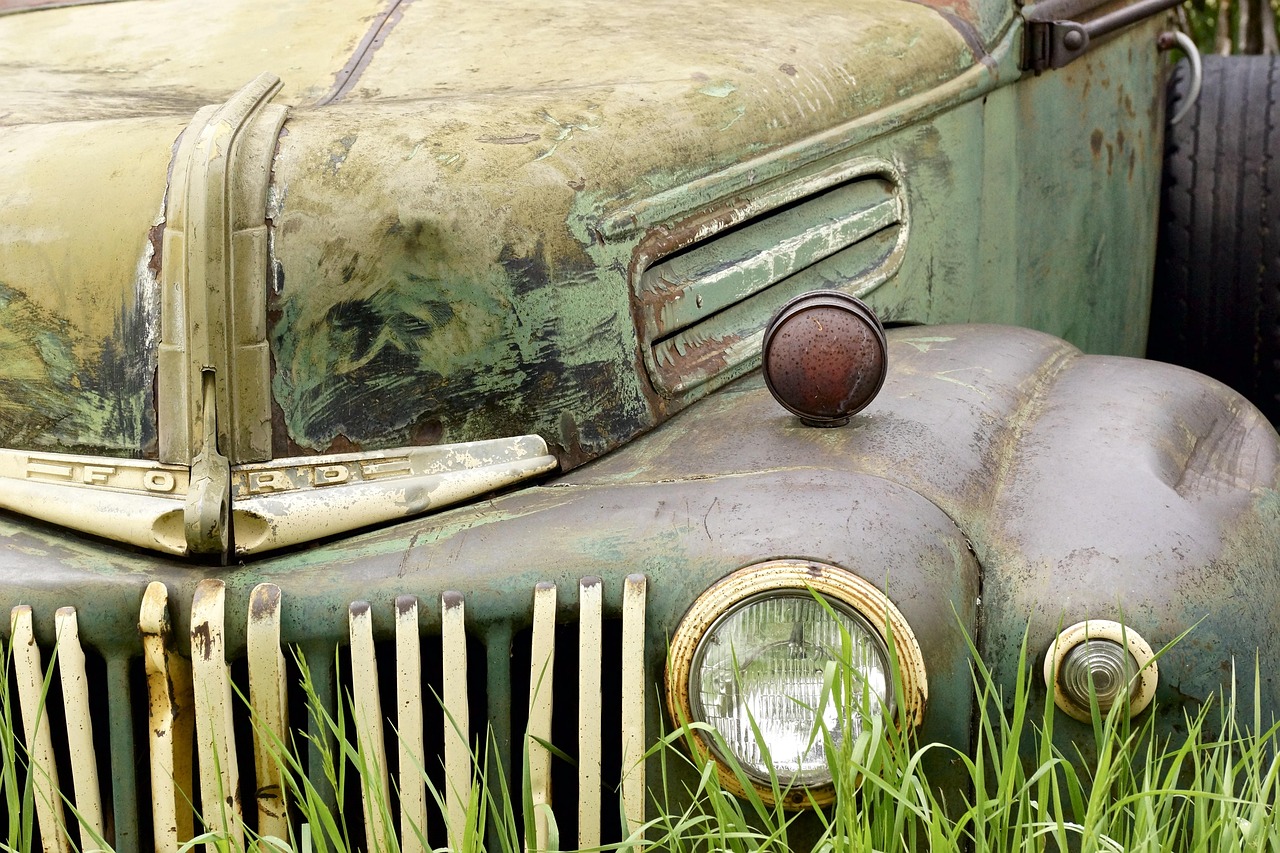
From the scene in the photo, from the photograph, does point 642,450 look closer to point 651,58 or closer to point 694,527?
point 694,527

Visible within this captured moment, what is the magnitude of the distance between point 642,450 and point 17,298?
0.78 meters

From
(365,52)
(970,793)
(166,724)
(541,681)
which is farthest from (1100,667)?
(365,52)

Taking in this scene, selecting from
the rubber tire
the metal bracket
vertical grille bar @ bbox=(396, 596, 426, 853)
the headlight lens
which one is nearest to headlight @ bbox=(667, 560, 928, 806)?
the headlight lens

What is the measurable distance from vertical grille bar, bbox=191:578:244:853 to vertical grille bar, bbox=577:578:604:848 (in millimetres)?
378

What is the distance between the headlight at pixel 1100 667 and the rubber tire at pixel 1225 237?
1.87 meters

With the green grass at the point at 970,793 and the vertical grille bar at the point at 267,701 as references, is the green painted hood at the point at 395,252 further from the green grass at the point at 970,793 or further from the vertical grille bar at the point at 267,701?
the green grass at the point at 970,793

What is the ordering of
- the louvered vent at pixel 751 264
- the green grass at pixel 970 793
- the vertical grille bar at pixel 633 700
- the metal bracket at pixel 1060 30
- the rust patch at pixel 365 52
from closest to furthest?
the green grass at pixel 970 793, the vertical grille bar at pixel 633 700, the louvered vent at pixel 751 264, the rust patch at pixel 365 52, the metal bracket at pixel 1060 30

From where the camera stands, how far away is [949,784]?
1614mm

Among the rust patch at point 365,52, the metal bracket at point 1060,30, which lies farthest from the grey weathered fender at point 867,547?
the metal bracket at point 1060,30

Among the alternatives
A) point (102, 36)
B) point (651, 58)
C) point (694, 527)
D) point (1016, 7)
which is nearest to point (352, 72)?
point (651, 58)

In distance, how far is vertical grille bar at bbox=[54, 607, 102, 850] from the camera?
5.35 feet

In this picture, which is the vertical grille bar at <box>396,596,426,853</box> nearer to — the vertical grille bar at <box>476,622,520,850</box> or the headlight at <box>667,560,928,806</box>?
the vertical grille bar at <box>476,622,520,850</box>

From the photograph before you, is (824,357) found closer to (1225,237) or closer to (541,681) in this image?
(541,681)

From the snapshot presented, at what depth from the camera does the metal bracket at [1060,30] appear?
2.69 m
